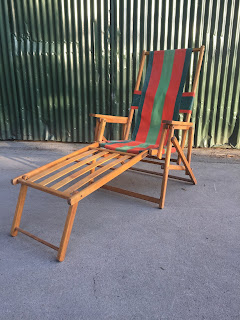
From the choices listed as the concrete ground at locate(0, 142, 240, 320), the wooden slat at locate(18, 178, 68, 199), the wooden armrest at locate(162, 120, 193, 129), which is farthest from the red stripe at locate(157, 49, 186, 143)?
the wooden slat at locate(18, 178, 68, 199)

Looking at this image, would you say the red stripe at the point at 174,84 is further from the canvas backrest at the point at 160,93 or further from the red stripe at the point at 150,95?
the red stripe at the point at 150,95

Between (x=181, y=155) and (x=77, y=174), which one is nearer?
(x=77, y=174)

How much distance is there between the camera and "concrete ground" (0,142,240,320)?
1.03 metres

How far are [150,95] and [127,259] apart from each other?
174 cm

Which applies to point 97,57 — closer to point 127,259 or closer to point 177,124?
point 177,124

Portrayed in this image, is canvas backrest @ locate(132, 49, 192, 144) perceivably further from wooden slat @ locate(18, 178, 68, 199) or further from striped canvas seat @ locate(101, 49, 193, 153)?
wooden slat @ locate(18, 178, 68, 199)

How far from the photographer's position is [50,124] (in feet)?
12.5

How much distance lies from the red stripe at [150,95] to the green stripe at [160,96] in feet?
0.12

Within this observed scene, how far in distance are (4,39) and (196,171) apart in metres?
3.33

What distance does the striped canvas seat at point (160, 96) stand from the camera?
2.32m

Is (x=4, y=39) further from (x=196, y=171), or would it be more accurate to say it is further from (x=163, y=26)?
(x=196, y=171)

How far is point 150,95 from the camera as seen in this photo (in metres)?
2.52

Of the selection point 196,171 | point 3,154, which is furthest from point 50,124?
point 196,171

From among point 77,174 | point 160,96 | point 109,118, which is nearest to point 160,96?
point 160,96
